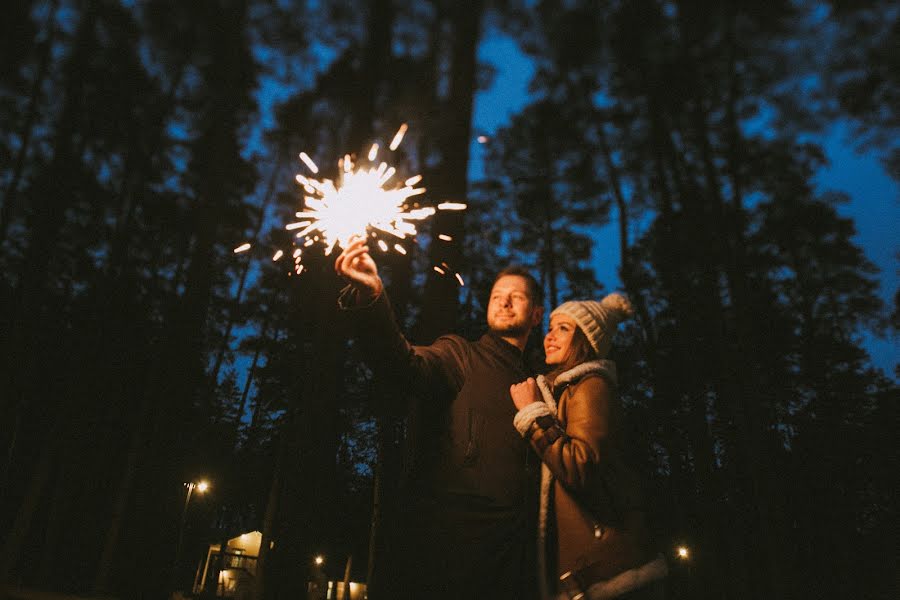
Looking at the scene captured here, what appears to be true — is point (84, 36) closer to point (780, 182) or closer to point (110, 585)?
point (110, 585)

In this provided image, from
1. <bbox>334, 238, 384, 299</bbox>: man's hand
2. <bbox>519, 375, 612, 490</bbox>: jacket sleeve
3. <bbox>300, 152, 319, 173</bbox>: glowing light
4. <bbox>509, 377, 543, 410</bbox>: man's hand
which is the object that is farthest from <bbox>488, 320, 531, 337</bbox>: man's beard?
<bbox>300, 152, 319, 173</bbox>: glowing light

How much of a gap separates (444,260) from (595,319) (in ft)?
8.61

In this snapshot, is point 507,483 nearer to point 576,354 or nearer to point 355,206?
point 576,354

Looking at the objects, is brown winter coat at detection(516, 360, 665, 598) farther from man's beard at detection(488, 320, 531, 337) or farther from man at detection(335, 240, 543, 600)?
man's beard at detection(488, 320, 531, 337)

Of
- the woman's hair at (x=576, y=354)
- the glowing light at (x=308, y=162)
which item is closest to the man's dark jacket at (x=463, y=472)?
the woman's hair at (x=576, y=354)

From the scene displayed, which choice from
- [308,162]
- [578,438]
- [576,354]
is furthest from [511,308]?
[308,162]

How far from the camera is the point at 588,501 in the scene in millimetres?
2699

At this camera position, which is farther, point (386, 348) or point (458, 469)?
point (458, 469)

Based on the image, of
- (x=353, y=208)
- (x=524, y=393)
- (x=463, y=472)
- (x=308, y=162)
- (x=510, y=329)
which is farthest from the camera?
(x=308, y=162)

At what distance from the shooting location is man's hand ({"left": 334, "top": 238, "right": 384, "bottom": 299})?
2.69 metres

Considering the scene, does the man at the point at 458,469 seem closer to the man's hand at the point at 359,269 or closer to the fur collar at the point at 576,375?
the man's hand at the point at 359,269

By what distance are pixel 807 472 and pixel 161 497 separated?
56.5 ft

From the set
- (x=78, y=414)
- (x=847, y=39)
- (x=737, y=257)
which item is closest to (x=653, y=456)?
(x=737, y=257)

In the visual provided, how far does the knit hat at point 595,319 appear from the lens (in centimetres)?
338
